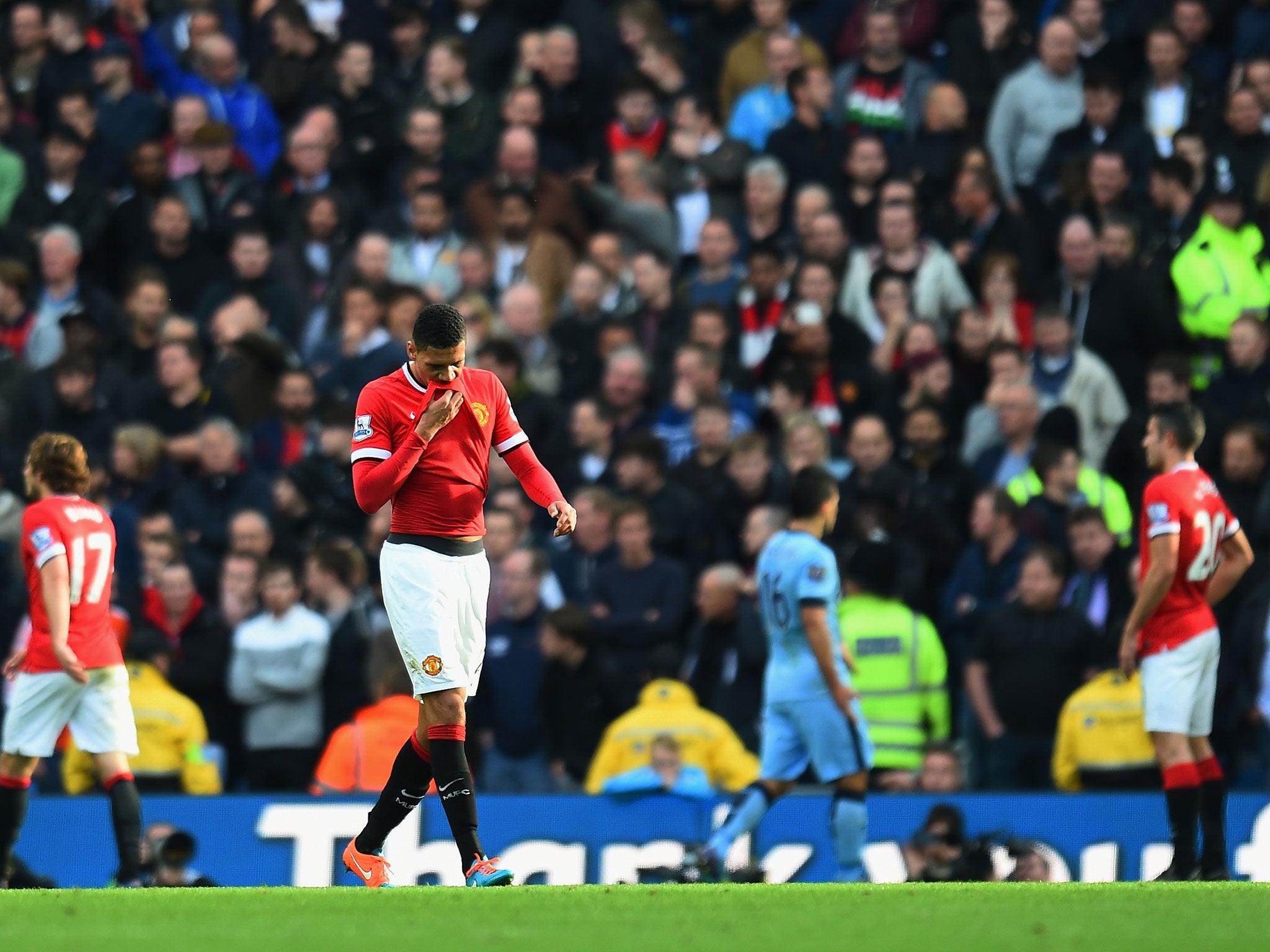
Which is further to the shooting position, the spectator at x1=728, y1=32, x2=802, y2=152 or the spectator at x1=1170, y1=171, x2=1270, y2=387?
the spectator at x1=728, y1=32, x2=802, y2=152

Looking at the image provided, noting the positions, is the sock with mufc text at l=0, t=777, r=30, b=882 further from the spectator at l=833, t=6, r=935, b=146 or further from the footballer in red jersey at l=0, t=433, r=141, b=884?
the spectator at l=833, t=6, r=935, b=146

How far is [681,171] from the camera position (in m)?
16.7

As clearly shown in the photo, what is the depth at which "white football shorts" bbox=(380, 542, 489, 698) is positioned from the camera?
8.64 meters

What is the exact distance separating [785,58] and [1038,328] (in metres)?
3.74

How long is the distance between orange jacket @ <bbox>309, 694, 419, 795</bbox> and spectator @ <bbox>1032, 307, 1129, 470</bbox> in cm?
456

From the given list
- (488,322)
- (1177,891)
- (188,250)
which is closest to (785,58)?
(488,322)

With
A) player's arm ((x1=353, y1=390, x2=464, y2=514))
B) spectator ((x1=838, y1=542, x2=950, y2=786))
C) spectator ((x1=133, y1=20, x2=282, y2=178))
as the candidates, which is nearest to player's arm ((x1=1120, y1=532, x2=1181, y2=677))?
spectator ((x1=838, y1=542, x2=950, y2=786))

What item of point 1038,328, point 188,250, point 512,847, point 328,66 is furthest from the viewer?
point 328,66

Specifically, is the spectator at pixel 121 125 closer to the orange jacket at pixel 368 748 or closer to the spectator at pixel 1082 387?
the orange jacket at pixel 368 748

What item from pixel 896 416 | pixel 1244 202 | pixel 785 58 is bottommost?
pixel 896 416

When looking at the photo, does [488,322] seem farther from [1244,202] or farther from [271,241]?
[1244,202]

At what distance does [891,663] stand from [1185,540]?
2.27m

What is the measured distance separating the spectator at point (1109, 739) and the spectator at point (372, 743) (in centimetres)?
362

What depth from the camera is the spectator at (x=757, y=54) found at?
1725 centimetres
